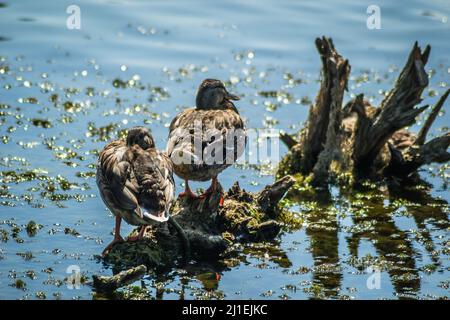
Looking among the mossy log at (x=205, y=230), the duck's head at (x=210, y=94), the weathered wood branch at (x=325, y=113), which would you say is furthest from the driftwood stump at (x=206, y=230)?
the weathered wood branch at (x=325, y=113)

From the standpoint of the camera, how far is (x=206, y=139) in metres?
11.4

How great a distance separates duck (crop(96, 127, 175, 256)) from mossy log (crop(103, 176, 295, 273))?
0.23m

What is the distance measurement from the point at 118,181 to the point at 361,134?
5.09 m

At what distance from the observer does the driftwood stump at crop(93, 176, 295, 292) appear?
34.3ft

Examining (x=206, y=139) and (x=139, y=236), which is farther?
(x=206, y=139)

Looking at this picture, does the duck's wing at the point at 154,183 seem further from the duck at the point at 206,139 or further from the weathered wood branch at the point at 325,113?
the weathered wood branch at the point at 325,113

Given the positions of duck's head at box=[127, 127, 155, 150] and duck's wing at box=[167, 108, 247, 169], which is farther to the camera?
duck's wing at box=[167, 108, 247, 169]

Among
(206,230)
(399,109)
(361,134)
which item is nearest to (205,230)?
(206,230)

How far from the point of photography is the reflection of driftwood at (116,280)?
9.45 m

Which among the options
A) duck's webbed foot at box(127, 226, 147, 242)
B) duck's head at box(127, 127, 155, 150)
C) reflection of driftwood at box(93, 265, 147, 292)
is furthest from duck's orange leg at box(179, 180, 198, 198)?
reflection of driftwood at box(93, 265, 147, 292)

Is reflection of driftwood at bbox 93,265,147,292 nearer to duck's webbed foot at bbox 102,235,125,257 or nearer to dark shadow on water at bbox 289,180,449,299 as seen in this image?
duck's webbed foot at bbox 102,235,125,257

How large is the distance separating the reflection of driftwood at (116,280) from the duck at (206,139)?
1813 mm

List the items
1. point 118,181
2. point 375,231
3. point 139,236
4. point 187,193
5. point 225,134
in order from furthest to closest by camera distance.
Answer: point 375,231 < point 225,134 < point 187,193 < point 139,236 < point 118,181

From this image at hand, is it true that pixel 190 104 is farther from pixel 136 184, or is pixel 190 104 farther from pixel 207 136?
pixel 136 184
